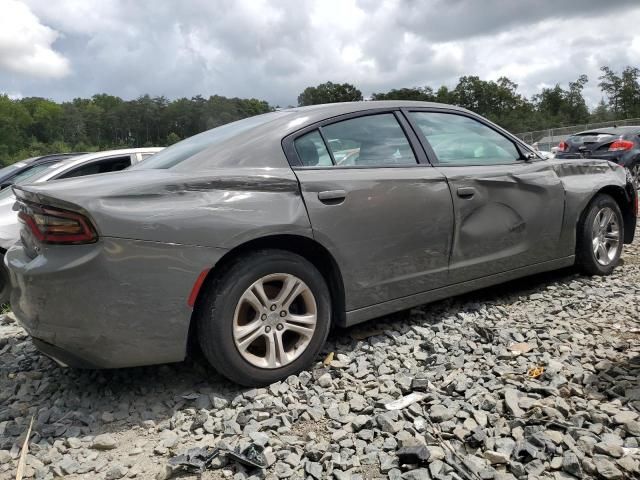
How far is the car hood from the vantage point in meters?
2.46

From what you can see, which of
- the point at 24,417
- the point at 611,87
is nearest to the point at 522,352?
the point at 24,417

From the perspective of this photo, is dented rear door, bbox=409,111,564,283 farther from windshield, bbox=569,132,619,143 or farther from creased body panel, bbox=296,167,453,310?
windshield, bbox=569,132,619,143

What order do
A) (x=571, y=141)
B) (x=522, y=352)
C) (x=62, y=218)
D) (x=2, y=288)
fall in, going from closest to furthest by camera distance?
(x=62, y=218) < (x=522, y=352) < (x=2, y=288) < (x=571, y=141)

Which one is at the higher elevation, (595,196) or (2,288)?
→ (595,196)

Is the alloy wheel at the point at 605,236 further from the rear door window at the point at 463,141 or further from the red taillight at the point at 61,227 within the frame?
the red taillight at the point at 61,227

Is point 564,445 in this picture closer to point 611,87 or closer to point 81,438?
point 81,438

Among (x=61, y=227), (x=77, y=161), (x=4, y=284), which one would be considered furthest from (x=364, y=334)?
(x=77, y=161)

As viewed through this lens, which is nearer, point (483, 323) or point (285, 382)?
point (285, 382)

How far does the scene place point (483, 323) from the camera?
3645 mm

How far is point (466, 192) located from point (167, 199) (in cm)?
196

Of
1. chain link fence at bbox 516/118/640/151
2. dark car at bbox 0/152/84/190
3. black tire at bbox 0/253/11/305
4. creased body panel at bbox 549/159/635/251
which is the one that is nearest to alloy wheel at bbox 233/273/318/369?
creased body panel at bbox 549/159/635/251

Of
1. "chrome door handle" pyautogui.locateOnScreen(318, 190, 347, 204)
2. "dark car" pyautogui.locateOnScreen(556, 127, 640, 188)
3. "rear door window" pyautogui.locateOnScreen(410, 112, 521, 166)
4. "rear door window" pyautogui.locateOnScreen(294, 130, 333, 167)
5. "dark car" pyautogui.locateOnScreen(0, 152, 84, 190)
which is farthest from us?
"dark car" pyautogui.locateOnScreen(556, 127, 640, 188)

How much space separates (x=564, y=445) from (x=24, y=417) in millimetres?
2548

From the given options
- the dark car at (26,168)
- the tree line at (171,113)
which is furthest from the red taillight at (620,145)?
the tree line at (171,113)
